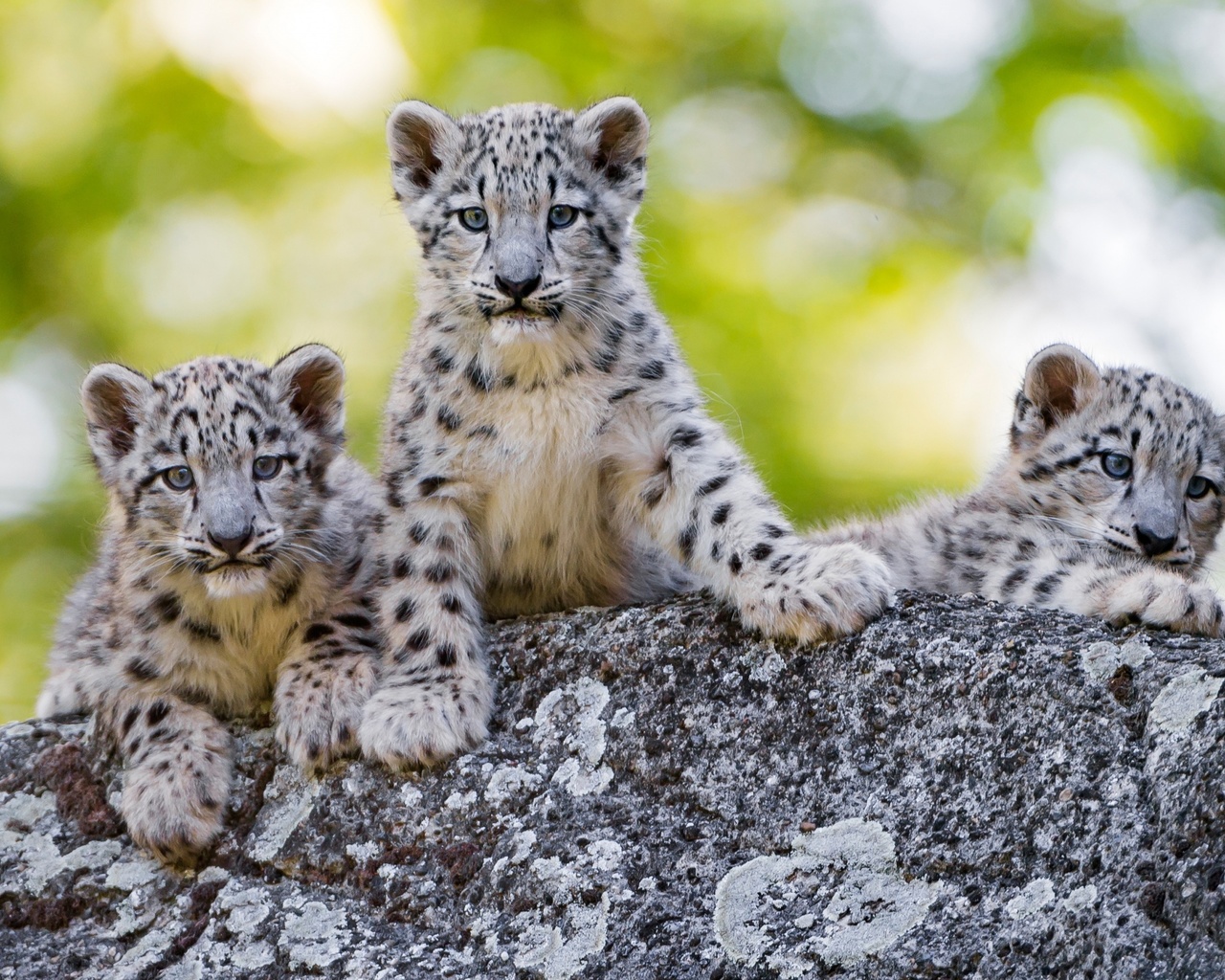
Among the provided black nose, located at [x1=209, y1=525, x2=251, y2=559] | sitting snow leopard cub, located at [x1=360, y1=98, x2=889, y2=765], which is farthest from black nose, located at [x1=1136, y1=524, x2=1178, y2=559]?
black nose, located at [x1=209, y1=525, x2=251, y2=559]

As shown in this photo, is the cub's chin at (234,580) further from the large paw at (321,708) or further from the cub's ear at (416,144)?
the cub's ear at (416,144)

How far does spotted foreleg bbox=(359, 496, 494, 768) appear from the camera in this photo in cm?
616

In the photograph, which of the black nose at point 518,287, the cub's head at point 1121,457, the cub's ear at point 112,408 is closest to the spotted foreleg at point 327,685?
the cub's ear at point 112,408

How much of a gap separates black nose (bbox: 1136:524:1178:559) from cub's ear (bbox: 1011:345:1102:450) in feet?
3.39

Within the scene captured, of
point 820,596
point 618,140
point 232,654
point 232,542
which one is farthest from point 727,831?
point 618,140

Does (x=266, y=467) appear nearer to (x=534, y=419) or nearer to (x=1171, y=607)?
(x=534, y=419)

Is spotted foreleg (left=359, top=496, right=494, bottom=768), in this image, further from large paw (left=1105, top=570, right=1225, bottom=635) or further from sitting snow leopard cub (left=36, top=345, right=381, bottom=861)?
large paw (left=1105, top=570, right=1225, bottom=635)

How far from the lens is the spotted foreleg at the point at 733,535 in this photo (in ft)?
19.6

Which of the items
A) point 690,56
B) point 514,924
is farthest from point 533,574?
point 690,56

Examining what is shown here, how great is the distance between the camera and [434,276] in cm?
750

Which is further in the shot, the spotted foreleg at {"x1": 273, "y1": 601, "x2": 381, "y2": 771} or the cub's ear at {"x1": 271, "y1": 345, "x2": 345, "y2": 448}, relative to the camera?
the cub's ear at {"x1": 271, "y1": 345, "x2": 345, "y2": 448}

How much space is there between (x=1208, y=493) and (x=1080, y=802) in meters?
3.08

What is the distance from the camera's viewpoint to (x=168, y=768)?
648 cm

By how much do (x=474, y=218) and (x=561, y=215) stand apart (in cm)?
41
